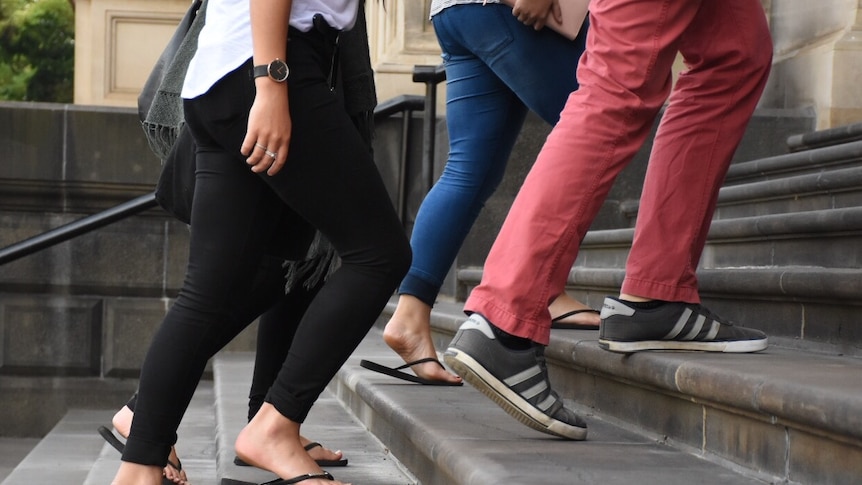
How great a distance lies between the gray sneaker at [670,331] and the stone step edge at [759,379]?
0.04 meters

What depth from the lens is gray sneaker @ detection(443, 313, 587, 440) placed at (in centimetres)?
226

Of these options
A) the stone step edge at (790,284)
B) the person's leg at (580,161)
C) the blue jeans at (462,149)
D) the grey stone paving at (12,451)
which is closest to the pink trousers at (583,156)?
the person's leg at (580,161)

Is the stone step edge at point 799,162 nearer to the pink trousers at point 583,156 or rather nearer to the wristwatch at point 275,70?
the pink trousers at point 583,156

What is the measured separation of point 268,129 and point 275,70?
5.1 inches

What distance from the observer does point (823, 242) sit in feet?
11.0

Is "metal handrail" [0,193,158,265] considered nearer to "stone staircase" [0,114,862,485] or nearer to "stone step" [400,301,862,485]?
"stone staircase" [0,114,862,485]

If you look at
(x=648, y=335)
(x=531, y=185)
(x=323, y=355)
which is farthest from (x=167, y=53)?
(x=648, y=335)

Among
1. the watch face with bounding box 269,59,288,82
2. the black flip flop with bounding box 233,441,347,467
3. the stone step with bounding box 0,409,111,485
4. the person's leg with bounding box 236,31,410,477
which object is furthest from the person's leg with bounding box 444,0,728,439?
A: the stone step with bounding box 0,409,111,485

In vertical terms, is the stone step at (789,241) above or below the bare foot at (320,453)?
above

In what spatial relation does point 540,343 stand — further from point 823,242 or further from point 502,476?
point 823,242

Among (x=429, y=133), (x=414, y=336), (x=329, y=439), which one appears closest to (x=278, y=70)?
(x=414, y=336)

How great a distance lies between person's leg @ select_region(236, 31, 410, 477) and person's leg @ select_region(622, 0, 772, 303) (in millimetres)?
598

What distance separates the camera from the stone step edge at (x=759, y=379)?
6.20 feet

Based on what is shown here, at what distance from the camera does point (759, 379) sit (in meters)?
2.15
